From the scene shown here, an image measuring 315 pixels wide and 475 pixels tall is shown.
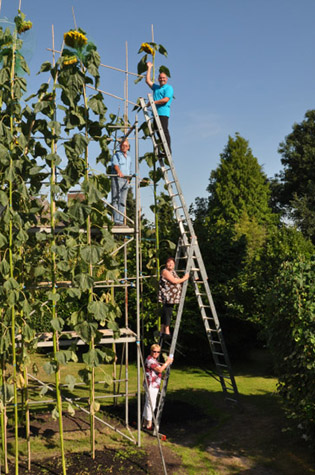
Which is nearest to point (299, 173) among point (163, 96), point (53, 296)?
point (163, 96)

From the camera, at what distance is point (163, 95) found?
8727 millimetres

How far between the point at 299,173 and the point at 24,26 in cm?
2914

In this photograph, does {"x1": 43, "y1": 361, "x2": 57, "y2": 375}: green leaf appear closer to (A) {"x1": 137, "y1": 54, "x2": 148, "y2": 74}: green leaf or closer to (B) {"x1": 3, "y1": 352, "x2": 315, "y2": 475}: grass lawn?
(B) {"x1": 3, "y1": 352, "x2": 315, "y2": 475}: grass lawn

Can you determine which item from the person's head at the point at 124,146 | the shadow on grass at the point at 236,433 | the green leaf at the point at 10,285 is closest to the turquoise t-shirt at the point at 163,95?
the person's head at the point at 124,146

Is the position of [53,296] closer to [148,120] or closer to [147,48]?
[148,120]

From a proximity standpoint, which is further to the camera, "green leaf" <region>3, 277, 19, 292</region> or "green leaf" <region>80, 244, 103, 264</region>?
"green leaf" <region>80, 244, 103, 264</region>

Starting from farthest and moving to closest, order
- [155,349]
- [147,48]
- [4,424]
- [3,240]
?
[147,48], [155,349], [4,424], [3,240]

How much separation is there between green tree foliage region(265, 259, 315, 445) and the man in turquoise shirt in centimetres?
345

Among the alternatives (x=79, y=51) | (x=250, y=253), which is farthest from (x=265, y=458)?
(x=250, y=253)

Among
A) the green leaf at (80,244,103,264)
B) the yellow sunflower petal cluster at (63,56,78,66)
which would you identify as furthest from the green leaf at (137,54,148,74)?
the green leaf at (80,244,103,264)

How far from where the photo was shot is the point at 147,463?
6.69 m

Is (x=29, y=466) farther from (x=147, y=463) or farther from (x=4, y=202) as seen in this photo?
(x=4, y=202)

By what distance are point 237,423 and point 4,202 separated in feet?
17.9

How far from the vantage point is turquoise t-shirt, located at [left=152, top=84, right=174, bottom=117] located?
8.70 meters
